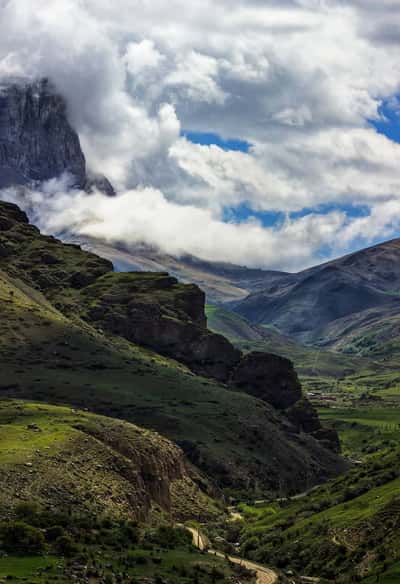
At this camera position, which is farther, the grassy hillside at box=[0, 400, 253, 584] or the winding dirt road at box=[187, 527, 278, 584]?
the winding dirt road at box=[187, 527, 278, 584]

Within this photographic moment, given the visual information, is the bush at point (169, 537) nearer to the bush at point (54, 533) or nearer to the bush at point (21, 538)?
the bush at point (54, 533)

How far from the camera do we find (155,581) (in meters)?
132

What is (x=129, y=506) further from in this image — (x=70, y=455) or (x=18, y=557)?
(x=18, y=557)

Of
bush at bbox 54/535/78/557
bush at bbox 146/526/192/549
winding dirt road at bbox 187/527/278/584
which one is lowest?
winding dirt road at bbox 187/527/278/584

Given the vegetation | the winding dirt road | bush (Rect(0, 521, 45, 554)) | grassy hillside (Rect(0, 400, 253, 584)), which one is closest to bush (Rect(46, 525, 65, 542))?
the vegetation

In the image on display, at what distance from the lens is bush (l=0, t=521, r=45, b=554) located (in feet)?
439

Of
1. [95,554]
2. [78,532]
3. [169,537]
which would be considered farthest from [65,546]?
[169,537]

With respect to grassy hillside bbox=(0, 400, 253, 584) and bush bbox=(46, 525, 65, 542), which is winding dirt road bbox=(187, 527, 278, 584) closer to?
grassy hillside bbox=(0, 400, 253, 584)

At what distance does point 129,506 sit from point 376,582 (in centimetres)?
7238

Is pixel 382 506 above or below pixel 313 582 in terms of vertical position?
above

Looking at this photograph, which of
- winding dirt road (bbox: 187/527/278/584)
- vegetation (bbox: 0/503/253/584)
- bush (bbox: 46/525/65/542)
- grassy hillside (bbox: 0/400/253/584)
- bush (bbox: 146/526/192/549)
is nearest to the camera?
vegetation (bbox: 0/503/253/584)

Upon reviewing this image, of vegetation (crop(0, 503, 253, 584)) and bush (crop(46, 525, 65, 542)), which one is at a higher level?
bush (crop(46, 525, 65, 542))

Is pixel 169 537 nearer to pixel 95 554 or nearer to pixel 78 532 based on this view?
pixel 78 532

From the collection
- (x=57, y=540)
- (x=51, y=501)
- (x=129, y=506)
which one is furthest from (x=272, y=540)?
(x=57, y=540)
